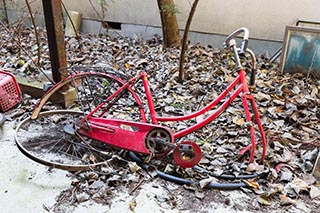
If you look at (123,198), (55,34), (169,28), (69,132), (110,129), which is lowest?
(123,198)

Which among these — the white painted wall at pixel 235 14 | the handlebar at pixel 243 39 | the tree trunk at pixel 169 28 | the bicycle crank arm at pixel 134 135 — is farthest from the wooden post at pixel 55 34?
the white painted wall at pixel 235 14

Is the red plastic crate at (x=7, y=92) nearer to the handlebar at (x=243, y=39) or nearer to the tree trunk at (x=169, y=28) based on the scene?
the handlebar at (x=243, y=39)

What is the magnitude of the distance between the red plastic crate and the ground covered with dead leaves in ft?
0.49

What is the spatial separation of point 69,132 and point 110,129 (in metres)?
0.41

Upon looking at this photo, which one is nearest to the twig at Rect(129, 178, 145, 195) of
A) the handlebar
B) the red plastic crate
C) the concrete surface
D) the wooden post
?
the concrete surface

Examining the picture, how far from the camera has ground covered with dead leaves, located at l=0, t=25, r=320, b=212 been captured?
211 centimetres

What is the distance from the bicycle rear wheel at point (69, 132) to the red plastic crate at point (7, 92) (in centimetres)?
30

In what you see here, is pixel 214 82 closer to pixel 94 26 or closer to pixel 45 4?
pixel 45 4

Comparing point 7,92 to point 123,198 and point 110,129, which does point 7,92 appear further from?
point 123,198

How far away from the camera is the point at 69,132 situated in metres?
2.63

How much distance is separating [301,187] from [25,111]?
254cm

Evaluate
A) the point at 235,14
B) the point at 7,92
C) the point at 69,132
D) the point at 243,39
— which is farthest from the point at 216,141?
the point at 235,14

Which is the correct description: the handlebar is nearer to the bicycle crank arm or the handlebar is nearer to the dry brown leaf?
the bicycle crank arm

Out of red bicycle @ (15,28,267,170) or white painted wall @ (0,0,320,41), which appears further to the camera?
white painted wall @ (0,0,320,41)
